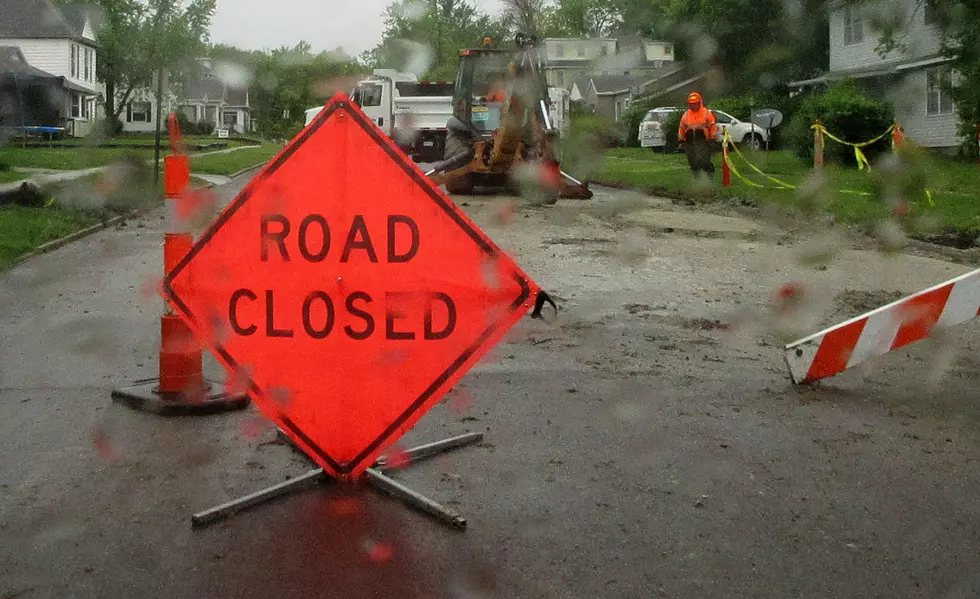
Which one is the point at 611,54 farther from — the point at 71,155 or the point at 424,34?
the point at 71,155

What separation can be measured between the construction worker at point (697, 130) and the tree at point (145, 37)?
36.3 feet

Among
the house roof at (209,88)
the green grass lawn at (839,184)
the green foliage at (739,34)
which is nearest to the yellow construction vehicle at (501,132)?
the green grass lawn at (839,184)

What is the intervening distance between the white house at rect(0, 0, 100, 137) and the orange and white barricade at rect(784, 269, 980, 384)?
5580 millimetres

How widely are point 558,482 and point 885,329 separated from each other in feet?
8.56

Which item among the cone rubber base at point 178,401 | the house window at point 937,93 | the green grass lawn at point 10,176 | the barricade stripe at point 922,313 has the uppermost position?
the house window at point 937,93

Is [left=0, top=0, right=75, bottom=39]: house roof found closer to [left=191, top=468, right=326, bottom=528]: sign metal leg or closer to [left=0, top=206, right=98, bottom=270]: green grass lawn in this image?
[left=0, top=206, right=98, bottom=270]: green grass lawn

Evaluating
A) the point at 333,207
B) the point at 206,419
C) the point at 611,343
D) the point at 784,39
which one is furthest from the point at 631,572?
the point at 784,39

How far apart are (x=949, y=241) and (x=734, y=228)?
2763mm

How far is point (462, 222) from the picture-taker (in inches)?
175

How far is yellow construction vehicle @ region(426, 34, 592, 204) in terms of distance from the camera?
17328 mm

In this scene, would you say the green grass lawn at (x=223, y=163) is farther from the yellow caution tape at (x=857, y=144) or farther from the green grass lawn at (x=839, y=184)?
the yellow caution tape at (x=857, y=144)

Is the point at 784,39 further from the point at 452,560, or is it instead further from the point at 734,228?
the point at 452,560

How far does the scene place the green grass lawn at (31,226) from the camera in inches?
516

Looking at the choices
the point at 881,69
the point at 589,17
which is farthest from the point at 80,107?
the point at 881,69
